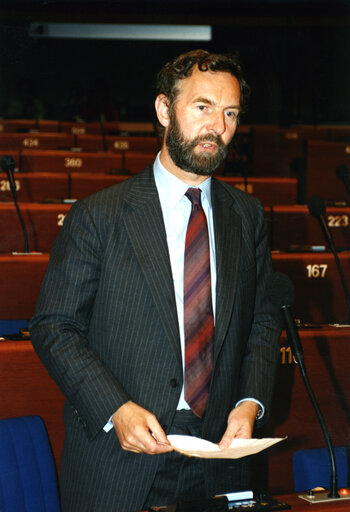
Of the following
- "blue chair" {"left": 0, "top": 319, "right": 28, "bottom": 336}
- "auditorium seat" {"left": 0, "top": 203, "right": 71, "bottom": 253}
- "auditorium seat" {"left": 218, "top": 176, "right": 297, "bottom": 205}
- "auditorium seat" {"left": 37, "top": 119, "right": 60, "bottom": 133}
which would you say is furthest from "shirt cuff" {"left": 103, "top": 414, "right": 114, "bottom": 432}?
"auditorium seat" {"left": 37, "top": 119, "right": 60, "bottom": 133}

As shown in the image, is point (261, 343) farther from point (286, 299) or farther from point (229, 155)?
point (229, 155)

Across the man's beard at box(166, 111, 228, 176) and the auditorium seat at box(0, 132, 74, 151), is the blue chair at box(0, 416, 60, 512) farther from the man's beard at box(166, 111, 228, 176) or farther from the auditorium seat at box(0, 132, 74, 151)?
the auditorium seat at box(0, 132, 74, 151)

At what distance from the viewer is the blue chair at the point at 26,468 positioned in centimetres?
163

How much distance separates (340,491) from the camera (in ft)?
4.62

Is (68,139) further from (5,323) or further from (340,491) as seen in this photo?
(340,491)

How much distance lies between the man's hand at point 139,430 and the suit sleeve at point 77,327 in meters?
0.02

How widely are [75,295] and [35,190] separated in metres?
3.43

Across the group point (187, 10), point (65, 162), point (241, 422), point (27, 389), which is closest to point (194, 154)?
point (241, 422)

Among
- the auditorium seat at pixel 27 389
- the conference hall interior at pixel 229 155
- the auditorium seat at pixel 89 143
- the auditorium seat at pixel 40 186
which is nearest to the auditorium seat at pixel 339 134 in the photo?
the conference hall interior at pixel 229 155

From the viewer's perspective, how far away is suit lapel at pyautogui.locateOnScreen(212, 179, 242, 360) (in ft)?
5.04

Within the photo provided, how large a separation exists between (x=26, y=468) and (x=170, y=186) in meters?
0.71

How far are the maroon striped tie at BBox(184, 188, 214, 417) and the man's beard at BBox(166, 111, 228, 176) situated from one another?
0.14 metres

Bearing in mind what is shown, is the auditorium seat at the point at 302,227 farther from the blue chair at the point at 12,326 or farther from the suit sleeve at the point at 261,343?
the suit sleeve at the point at 261,343

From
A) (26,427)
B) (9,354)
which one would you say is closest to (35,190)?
(9,354)
